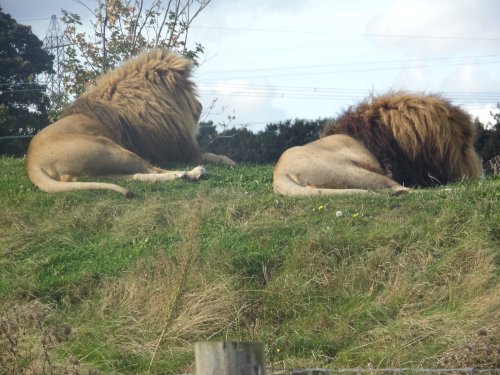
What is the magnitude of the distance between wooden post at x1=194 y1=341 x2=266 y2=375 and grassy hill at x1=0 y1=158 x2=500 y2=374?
1.60 meters

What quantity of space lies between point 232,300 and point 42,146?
4.25 metres

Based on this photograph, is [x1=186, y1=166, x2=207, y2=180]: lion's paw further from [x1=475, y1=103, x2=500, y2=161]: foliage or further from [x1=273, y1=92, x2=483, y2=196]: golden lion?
[x1=475, y1=103, x2=500, y2=161]: foliage

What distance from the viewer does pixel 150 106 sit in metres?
11.2

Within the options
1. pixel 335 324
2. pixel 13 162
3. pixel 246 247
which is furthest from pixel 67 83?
pixel 335 324

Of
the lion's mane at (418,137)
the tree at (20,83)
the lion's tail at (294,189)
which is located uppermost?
the tree at (20,83)

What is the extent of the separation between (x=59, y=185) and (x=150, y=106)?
2027mm

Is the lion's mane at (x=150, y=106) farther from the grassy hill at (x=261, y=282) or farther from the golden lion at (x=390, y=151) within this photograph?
the grassy hill at (x=261, y=282)

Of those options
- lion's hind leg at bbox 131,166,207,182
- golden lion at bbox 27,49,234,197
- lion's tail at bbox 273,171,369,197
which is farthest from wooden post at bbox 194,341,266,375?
lion's hind leg at bbox 131,166,207,182

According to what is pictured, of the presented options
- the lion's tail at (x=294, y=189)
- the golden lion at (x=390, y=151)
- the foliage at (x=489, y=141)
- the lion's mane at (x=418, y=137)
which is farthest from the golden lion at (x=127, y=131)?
the foliage at (x=489, y=141)

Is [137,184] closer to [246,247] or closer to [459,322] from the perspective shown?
[246,247]

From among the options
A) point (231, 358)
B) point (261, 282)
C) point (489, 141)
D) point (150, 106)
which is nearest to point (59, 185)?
point (150, 106)

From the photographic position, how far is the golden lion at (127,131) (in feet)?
32.6

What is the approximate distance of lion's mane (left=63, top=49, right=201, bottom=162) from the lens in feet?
35.9

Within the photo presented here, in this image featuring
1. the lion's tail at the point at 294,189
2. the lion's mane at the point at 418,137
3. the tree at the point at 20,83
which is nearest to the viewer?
the lion's tail at the point at 294,189
